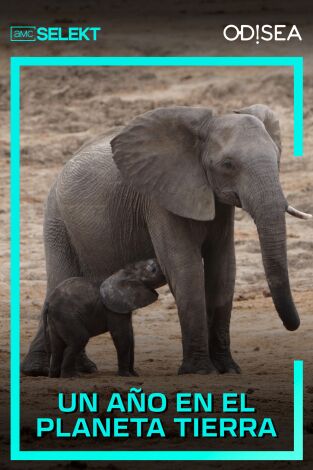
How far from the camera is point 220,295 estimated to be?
1046 centimetres

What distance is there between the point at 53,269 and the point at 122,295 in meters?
1.03

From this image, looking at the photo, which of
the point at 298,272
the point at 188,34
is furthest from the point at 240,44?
the point at 298,272

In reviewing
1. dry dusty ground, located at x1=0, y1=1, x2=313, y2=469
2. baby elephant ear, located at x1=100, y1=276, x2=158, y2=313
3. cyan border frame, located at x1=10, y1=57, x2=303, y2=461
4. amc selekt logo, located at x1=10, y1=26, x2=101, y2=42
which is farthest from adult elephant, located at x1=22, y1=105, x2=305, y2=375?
amc selekt logo, located at x1=10, y1=26, x2=101, y2=42

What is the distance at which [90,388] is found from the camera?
9.59 metres

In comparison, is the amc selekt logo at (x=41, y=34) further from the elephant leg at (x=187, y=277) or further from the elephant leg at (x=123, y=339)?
the elephant leg at (x=123, y=339)

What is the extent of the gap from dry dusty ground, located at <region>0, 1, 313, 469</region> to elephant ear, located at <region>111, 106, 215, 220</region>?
1.21m

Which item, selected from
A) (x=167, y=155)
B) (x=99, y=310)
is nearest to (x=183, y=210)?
(x=167, y=155)

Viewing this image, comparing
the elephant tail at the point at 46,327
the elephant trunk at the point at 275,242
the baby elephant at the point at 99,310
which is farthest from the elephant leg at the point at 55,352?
the elephant trunk at the point at 275,242

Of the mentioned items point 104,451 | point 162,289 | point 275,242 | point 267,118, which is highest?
point 267,118

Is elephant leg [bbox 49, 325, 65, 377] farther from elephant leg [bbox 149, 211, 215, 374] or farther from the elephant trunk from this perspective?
the elephant trunk

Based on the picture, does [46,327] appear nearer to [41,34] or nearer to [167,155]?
[167,155]

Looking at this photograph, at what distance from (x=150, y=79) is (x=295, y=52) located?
173 centimetres

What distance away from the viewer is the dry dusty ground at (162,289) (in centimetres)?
952

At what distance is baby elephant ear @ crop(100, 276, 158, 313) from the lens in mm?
10133
